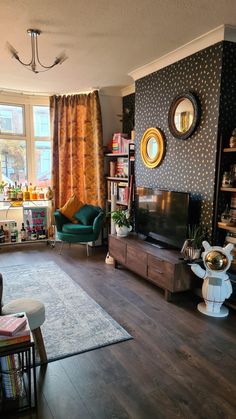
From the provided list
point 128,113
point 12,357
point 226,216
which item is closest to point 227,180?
point 226,216

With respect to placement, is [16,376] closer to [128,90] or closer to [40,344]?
[40,344]

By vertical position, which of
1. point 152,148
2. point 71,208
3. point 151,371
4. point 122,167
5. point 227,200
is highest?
point 152,148

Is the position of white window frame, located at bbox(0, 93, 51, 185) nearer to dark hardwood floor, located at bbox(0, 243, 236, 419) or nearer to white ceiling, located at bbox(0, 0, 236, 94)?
white ceiling, located at bbox(0, 0, 236, 94)

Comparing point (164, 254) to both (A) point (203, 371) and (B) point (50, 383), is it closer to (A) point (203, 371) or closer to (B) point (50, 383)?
(A) point (203, 371)

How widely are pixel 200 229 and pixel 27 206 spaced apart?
327cm

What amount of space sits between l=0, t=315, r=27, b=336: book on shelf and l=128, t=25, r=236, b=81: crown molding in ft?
9.59

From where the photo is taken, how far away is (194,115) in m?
3.19

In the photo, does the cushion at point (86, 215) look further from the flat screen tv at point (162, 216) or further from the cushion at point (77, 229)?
the flat screen tv at point (162, 216)

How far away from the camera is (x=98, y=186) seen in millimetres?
5227

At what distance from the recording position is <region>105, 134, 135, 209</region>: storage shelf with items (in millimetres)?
4484

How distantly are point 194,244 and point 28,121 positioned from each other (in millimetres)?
3904

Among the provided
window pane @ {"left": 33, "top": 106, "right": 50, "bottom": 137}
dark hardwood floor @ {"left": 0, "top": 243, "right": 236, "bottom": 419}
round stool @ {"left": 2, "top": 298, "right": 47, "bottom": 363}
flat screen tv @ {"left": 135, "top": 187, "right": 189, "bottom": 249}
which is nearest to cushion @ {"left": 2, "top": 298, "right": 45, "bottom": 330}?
round stool @ {"left": 2, "top": 298, "right": 47, "bottom": 363}

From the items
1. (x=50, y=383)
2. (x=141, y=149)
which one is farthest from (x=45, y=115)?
(x=50, y=383)

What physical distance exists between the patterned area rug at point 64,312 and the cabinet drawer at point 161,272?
70 cm
